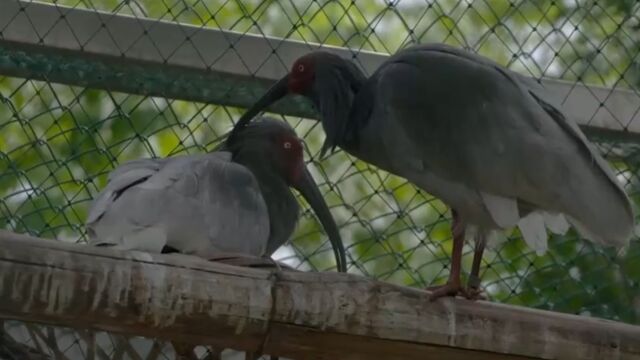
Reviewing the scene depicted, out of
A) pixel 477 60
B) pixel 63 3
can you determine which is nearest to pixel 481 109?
pixel 477 60

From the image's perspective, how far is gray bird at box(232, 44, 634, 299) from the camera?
2.15 metres

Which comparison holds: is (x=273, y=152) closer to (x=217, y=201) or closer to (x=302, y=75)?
(x=302, y=75)

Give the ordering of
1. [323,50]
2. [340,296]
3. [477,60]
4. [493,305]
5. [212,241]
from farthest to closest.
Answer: [323,50] → [477,60] → [212,241] → [493,305] → [340,296]

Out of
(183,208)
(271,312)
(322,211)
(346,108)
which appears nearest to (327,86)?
(346,108)

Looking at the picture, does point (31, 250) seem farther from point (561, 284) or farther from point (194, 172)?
point (561, 284)

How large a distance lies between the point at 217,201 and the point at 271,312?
51 centimetres

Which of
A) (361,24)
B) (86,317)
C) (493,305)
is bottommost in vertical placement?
(86,317)

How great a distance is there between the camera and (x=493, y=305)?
195 cm

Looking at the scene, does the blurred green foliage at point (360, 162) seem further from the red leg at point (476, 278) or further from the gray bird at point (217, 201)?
the red leg at point (476, 278)

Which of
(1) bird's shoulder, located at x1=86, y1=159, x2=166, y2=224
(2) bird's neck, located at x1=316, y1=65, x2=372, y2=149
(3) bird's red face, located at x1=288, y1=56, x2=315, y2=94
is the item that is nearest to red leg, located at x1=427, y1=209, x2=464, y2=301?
(2) bird's neck, located at x1=316, y1=65, x2=372, y2=149

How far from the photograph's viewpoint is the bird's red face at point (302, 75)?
237 cm

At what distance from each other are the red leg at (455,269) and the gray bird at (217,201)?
25cm

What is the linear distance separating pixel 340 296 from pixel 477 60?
639mm

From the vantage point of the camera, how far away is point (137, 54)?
237 cm
